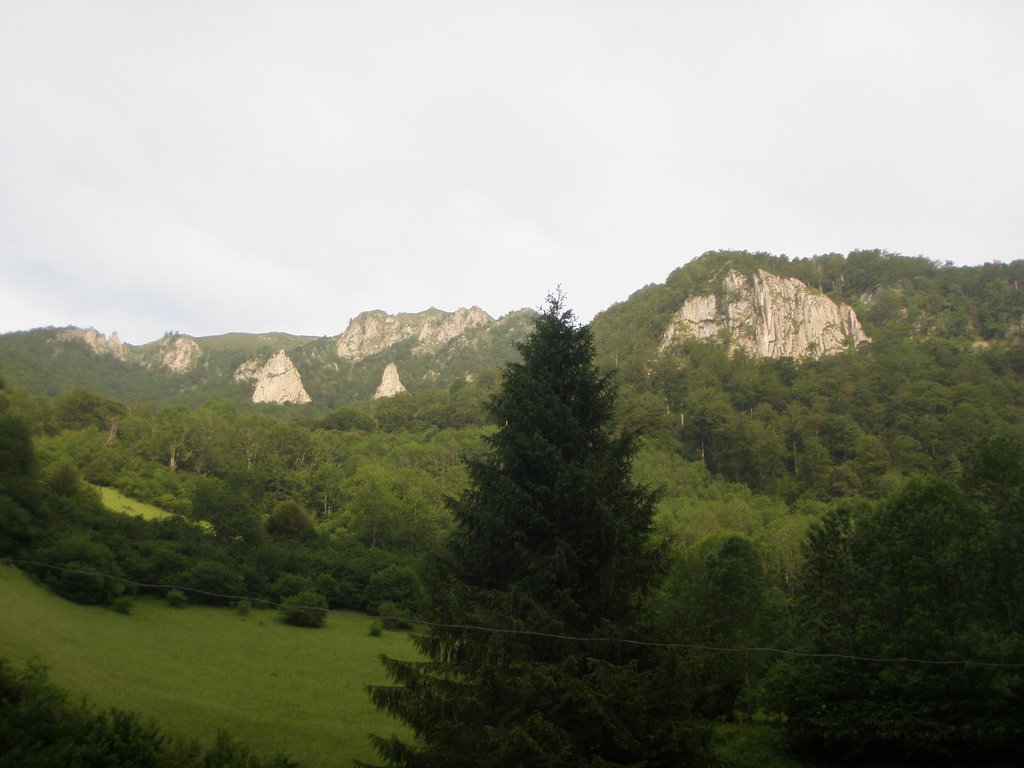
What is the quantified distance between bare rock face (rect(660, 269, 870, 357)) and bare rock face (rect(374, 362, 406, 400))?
249 ft

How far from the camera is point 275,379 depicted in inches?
5994

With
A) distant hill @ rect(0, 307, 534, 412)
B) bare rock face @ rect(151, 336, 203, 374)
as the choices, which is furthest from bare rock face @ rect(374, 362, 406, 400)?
bare rock face @ rect(151, 336, 203, 374)

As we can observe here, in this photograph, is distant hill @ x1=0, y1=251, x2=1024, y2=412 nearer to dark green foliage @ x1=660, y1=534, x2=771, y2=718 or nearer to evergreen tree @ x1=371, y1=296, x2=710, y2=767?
dark green foliage @ x1=660, y1=534, x2=771, y2=718

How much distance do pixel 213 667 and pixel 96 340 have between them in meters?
170

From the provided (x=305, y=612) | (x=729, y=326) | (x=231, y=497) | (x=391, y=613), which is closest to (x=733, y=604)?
(x=391, y=613)

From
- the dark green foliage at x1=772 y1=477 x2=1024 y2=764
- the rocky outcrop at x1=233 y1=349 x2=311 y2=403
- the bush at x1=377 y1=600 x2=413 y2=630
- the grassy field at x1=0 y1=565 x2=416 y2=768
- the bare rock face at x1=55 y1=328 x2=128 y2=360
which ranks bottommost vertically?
the bush at x1=377 y1=600 x2=413 y2=630

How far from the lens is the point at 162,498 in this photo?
2211 inches

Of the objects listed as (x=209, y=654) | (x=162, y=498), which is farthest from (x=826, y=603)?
(x=162, y=498)

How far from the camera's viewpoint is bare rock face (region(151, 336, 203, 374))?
171 meters

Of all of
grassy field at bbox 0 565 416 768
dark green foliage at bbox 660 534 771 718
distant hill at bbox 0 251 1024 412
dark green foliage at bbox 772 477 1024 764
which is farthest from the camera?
distant hill at bbox 0 251 1024 412

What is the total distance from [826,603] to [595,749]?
13825mm

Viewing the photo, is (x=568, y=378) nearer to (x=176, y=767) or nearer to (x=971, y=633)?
(x=176, y=767)

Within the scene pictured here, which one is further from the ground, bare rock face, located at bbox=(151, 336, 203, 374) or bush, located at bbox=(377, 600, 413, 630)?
bare rock face, located at bbox=(151, 336, 203, 374)

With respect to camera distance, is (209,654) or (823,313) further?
(823,313)
